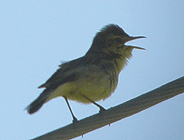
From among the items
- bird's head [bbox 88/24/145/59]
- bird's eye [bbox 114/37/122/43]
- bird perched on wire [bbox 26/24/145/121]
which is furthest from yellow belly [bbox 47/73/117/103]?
bird's eye [bbox 114/37/122/43]

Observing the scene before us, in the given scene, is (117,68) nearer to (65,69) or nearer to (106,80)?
(106,80)

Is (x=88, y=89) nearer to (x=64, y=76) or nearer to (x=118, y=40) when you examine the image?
(x=64, y=76)

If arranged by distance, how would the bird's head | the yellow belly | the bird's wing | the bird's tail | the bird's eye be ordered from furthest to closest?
the bird's eye < the bird's head < the yellow belly < the bird's wing < the bird's tail

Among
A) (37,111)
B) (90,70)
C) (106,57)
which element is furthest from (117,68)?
(37,111)

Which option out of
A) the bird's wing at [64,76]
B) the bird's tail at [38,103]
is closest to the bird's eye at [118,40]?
the bird's wing at [64,76]

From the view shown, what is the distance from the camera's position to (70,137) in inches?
148

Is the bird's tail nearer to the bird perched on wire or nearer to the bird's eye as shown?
the bird perched on wire

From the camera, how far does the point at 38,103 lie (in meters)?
4.41

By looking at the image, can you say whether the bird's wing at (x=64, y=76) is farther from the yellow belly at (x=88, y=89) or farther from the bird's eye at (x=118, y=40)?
the bird's eye at (x=118, y=40)

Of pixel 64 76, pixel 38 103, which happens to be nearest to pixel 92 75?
pixel 64 76

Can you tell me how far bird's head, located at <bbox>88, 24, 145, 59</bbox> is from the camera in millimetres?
6258

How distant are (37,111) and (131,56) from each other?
2.55 meters

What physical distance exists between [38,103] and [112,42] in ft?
8.04

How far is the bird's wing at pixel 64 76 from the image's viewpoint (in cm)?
496
